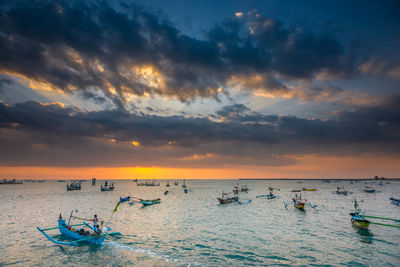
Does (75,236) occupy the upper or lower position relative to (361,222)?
lower

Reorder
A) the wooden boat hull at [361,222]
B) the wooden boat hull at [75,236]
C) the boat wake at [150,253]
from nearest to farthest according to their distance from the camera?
the boat wake at [150,253] → the wooden boat hull at [75,236] → the wooden boat hull at [361,222]

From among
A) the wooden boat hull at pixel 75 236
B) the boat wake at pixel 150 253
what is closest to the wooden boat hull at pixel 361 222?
the boat wake at pixel 150 253

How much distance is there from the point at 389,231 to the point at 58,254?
146ft

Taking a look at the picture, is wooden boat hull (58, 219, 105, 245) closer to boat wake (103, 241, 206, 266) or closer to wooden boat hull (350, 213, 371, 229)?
boat wake (103, 241, 206, 266)

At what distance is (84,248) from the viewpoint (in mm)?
24266

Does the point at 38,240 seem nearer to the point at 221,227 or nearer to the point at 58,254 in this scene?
the point at 58,254

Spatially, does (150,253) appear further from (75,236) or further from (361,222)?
(361,222)

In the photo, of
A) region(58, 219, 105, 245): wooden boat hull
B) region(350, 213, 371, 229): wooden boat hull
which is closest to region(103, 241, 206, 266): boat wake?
region(58, 219, 105, 245): wooden boat hull

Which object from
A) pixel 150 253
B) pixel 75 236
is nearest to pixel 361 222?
pixel 150 253

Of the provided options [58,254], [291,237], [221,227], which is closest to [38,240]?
[58,254]

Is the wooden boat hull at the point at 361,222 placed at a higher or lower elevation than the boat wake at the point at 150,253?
higher

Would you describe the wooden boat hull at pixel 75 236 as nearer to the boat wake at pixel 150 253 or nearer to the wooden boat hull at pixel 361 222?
the boat wake at pixel 150 253

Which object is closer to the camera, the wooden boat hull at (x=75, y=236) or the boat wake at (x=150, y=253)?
the boat wake at (x=150, y=253)

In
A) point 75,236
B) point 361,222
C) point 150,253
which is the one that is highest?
point 361,222
